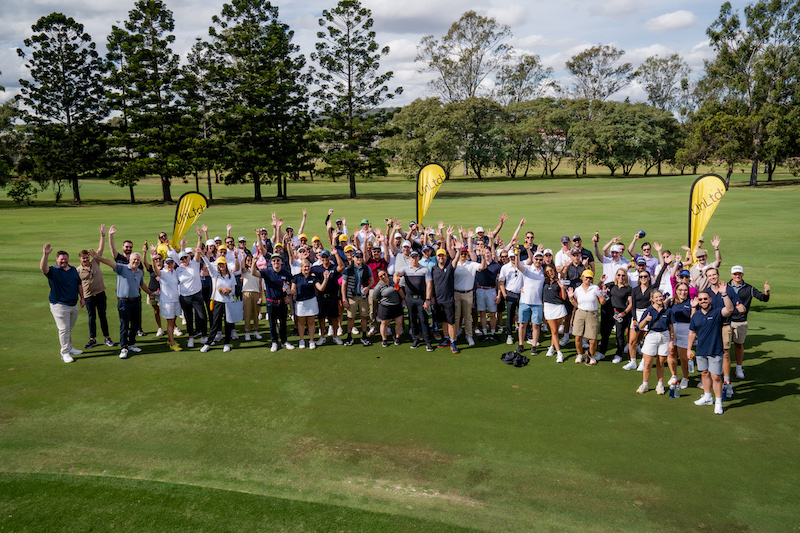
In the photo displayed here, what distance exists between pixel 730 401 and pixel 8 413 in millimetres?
10327

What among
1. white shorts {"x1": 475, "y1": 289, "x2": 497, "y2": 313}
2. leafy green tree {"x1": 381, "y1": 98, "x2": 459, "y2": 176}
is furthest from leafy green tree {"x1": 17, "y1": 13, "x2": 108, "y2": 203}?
white shorts {"x1": 475, "y1": 289, "x2": 497, "y2": 313}

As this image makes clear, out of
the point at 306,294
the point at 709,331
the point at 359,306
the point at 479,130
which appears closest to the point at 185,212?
the point at 306,294

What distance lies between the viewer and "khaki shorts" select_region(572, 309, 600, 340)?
9.50m

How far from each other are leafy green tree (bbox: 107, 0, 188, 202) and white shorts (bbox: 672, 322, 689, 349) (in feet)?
156

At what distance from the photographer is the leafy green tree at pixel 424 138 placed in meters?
61.1

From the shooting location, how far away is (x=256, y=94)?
51.6m

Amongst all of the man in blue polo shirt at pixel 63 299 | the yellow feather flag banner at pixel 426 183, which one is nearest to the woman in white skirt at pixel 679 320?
the yellow feather flag banner at pixel 426 183

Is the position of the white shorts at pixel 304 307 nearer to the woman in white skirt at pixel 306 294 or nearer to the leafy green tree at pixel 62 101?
the woman in white skirt at pixel 306 294

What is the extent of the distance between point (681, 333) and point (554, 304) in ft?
7.41

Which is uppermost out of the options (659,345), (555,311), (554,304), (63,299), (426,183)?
(426,183)

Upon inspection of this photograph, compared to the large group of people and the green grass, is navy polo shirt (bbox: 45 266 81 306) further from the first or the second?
the green grass

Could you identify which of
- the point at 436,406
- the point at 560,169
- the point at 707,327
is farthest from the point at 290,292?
the point at 560,169

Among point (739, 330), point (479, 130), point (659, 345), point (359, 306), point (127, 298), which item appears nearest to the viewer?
point (659, 345)

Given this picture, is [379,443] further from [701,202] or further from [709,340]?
[701,202]
